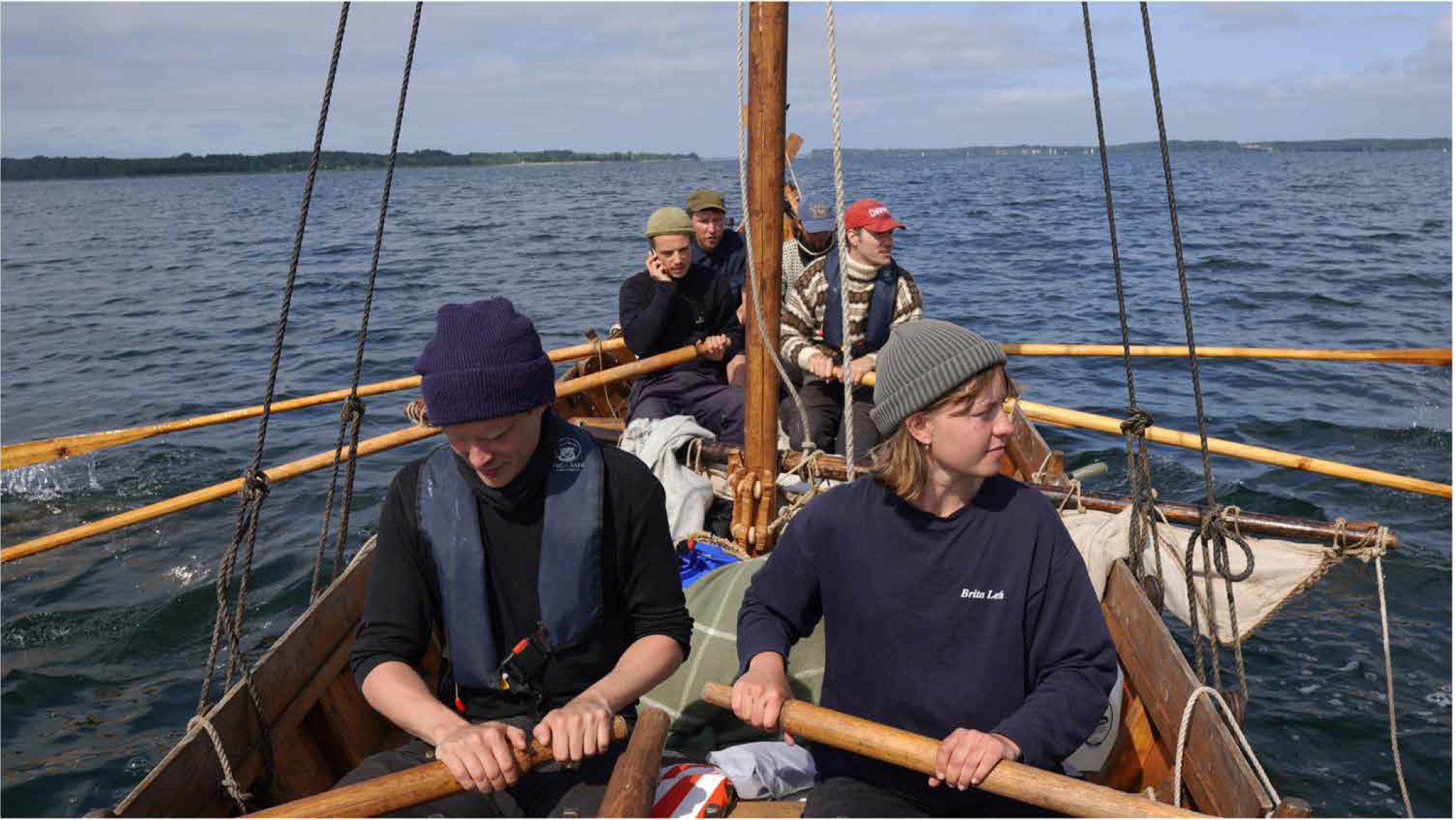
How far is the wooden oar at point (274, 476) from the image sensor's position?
5016 mm

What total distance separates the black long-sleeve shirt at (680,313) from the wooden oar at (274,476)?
5.0 inches

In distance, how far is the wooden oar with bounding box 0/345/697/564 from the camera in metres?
5.02

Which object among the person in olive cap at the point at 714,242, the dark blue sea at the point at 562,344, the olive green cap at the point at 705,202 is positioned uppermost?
the olive green cap at the point at 705,202

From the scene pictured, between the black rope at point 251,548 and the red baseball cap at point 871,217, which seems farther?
the red baseball cap at point 871,217

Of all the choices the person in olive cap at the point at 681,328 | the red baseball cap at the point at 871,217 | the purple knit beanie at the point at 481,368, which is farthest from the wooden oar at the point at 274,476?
the purple knit beanie at the point at 481,368

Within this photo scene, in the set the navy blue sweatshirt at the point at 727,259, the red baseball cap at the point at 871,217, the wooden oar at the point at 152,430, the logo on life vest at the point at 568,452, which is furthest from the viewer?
the navy blue sweatshirt at the point at 727,259

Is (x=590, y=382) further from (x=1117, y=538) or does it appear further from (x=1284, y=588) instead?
(x=1284, y=588)

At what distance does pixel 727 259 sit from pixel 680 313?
829mm

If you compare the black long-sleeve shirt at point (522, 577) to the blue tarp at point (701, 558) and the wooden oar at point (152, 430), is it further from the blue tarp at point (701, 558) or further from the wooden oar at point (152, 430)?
the blue tarp at point (701, 558)

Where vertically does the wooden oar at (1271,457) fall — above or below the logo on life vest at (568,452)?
below

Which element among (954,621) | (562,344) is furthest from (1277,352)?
(562,344)

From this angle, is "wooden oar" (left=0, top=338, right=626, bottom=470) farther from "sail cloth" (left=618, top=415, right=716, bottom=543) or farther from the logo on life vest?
the logo on life vest

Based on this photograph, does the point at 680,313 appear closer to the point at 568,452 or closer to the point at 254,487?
the point at 254,487

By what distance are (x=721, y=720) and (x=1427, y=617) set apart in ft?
17.8
